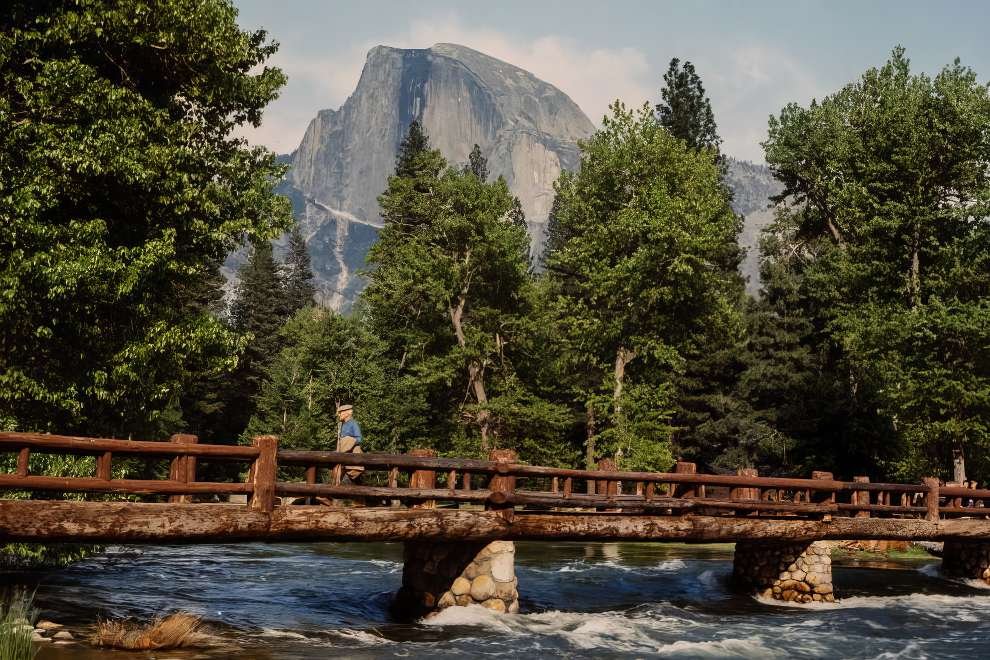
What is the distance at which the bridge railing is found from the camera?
12289mm

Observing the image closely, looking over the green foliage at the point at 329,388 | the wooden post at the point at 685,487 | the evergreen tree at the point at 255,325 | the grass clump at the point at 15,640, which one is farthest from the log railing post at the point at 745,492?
the evergreen tree at the point at 255,325

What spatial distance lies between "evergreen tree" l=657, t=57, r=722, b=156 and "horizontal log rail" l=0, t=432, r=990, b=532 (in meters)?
44.7

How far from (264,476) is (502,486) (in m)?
4.37

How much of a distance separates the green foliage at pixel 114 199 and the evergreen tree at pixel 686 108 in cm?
4705

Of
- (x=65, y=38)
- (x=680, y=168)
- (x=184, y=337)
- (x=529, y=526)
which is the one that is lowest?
(x=529, y=526)

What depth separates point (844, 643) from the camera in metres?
16.0

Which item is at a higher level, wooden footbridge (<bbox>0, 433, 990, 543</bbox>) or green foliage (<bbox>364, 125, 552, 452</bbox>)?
green foliage (<bbox>364, 125, 552, 452</bbox>)

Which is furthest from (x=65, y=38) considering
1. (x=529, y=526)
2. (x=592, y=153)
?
(x=592, y=153)

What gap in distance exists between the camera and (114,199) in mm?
19594

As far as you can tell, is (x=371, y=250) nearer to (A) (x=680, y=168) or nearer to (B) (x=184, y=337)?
(A) (x=680, y=168)

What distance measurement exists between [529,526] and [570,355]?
30348 millimetres

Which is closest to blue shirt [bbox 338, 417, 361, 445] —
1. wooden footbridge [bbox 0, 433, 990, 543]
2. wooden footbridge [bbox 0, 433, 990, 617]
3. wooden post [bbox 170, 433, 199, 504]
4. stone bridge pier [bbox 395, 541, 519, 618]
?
wooden footbridge [bbox 0, 433, 990, 617]

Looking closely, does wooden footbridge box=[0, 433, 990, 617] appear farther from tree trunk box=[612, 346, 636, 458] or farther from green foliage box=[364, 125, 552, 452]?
green foliage box=[364, 125, 552, 452]

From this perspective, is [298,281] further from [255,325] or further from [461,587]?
[461,587]
